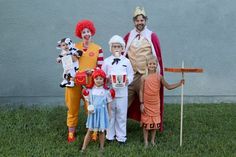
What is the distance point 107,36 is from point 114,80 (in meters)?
2.77

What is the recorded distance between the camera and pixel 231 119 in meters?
7.92

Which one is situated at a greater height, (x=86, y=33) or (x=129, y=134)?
(x=86, y=33)

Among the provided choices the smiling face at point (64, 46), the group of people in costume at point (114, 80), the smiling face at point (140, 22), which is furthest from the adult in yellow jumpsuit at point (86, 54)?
the smiling face at point (140, 22)

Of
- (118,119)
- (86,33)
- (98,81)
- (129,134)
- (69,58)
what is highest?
(86,33)

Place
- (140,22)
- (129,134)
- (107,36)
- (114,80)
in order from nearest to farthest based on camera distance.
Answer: (114,80) < (140,22) < (129,134) < (107,36)

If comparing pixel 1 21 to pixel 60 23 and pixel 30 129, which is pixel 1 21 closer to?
pixel 60 23

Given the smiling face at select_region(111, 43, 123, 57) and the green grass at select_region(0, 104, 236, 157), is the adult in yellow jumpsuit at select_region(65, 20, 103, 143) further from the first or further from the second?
the green grass at select_region(0, 104, 236, 157)

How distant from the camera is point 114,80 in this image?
6.19m

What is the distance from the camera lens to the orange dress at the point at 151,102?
252 inches

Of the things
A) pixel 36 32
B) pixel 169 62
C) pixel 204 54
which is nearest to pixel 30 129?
pixel 36 32

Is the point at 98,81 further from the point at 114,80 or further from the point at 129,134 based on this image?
the point at 129,134

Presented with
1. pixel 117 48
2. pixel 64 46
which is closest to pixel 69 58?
pixel 64 46

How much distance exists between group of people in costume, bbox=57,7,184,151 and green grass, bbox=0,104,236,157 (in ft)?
0.72

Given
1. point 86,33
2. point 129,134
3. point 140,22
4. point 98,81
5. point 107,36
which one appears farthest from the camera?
point 107,36
